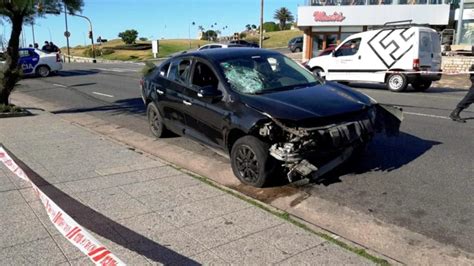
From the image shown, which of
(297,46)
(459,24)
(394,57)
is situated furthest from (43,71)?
(297,46)

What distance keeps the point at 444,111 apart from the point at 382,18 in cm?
2531

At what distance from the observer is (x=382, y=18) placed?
33.8m

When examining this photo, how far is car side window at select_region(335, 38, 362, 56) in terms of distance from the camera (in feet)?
54.3

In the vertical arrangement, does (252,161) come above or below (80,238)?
above

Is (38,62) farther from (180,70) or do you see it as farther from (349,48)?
(180,70)

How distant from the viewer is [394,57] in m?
15.5

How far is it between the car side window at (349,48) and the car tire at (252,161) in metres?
12.4

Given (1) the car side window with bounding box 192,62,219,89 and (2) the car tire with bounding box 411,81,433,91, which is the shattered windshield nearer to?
(1) the car side window with bounding box 192,62,219,89

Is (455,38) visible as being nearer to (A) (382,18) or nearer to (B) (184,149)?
(A) (382,18)

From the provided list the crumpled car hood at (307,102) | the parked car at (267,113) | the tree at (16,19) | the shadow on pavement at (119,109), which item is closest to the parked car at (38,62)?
the shadow on pavement at (119,109)

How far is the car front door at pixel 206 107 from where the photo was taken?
5.80 metres

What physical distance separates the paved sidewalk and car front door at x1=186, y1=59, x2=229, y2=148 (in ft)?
2.31

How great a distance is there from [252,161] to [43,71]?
22.3m

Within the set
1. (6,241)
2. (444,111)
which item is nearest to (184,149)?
(6,241)
